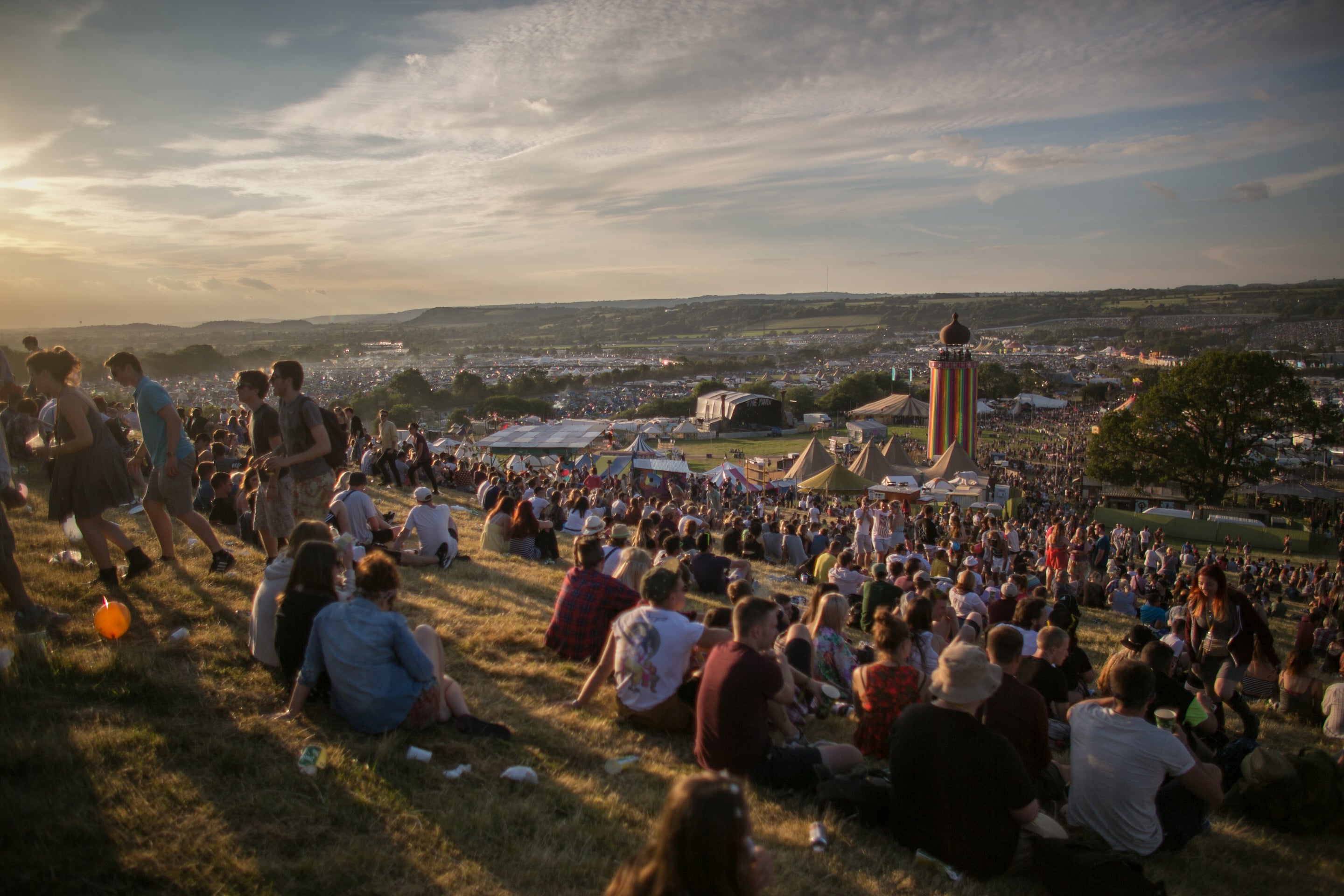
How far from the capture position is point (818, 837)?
3.23 m

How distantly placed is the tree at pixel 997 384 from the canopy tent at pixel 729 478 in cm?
5576

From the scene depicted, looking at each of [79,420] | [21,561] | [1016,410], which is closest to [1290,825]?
[79,420]

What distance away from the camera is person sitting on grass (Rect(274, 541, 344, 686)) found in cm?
374

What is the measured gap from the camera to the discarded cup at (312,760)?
324 centimetres

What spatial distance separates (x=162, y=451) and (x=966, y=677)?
216 inches

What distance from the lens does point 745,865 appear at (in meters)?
1.75

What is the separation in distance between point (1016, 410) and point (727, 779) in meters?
72.3

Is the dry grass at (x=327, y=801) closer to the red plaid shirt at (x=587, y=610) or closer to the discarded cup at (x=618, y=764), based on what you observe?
the discarded cup at (x=618, y=764)

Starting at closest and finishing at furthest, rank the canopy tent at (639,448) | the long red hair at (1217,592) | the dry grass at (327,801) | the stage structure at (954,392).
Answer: the dry grass at (327,801) → the long red hair at (1217,592) → the canopy tent at (639,448) → the stage structure at (954,392)

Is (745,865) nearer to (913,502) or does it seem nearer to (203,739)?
(203,739)

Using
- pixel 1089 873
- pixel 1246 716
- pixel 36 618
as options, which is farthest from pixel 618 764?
pixel 1246 716

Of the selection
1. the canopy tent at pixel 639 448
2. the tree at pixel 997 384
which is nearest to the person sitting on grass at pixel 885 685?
the canopy tent at pixel 639 448

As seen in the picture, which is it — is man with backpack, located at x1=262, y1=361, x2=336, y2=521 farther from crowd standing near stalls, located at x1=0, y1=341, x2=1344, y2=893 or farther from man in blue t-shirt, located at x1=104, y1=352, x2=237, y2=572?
man in blue t-shirt, located at x1=104, y1=352, x2=237, y2=572

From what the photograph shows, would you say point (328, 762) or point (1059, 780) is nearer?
point (328, 762)
